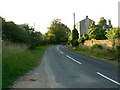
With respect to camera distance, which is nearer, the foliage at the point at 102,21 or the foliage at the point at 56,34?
the foliage at the point at 102,21

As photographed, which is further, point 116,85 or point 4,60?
point 4,60

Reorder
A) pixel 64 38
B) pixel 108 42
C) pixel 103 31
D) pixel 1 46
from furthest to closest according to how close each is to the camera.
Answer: pixel 64 38, pixel 103 31, pixel 108 42, pixel 1 46

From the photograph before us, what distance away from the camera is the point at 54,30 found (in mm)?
140000

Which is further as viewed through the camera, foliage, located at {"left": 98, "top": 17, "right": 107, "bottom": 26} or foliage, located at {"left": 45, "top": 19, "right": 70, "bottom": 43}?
foliage, located at {"left": 45, "top": 19, "right": 70, "bottom": 43}

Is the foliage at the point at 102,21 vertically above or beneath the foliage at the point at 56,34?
above

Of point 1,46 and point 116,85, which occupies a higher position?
point 1,46

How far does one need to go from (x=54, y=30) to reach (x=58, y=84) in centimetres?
12746

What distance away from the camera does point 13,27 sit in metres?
40.5

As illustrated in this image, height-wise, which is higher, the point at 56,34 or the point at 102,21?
the point at 102,21

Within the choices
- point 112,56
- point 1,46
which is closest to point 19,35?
point 112,56

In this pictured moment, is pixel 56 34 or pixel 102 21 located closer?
pixel 102 21

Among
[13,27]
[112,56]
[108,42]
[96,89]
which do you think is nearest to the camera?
[96,89]

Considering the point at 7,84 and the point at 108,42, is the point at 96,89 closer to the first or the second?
the point at 7,84

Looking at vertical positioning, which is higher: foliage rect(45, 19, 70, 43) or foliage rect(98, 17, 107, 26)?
foliage rect(98, 17, 107, 26)
